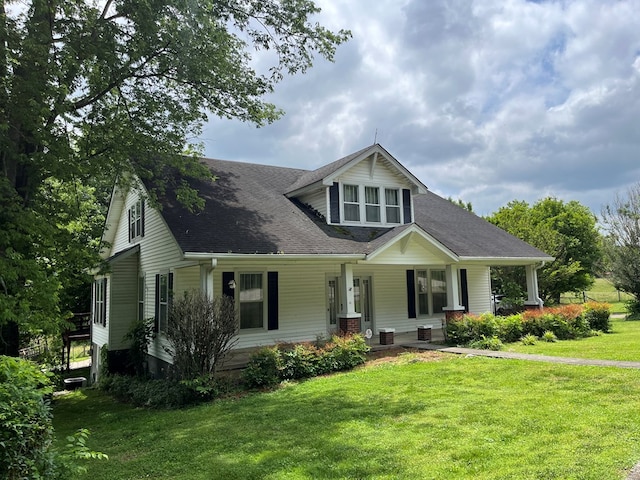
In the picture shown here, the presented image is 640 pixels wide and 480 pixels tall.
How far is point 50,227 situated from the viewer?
909cm

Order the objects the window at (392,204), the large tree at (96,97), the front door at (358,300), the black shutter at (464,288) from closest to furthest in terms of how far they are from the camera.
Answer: the large tree at (96,97), the front door at (358,300), the window at (392,204), the black shutter at (464,288)

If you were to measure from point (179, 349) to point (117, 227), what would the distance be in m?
12.1

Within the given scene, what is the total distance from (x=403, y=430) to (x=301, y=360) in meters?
4.90

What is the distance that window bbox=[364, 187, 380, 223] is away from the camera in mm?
15766

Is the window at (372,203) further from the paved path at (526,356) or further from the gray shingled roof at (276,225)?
the paved path at (526,356)

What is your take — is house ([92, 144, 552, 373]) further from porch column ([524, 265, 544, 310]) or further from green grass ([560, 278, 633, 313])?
green grass ([560, 278, 633, 313])

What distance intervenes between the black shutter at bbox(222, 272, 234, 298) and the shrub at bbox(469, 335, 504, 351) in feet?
23.7

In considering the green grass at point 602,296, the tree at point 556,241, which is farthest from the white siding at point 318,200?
the green grass at point 602,296

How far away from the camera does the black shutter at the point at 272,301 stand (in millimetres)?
13193

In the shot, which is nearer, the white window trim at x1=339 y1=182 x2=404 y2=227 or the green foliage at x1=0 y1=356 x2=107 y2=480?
the green foliage at x1=0 y1=356 x2=107 y2=480

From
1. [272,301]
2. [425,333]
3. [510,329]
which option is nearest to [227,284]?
[272,301]

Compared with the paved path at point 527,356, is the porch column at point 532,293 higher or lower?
higher

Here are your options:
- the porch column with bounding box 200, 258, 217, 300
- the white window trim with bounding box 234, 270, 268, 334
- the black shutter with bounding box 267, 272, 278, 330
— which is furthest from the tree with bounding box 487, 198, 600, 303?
the porch column with bounding box 200, 258, 217, 300

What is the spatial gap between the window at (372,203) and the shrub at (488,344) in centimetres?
528
